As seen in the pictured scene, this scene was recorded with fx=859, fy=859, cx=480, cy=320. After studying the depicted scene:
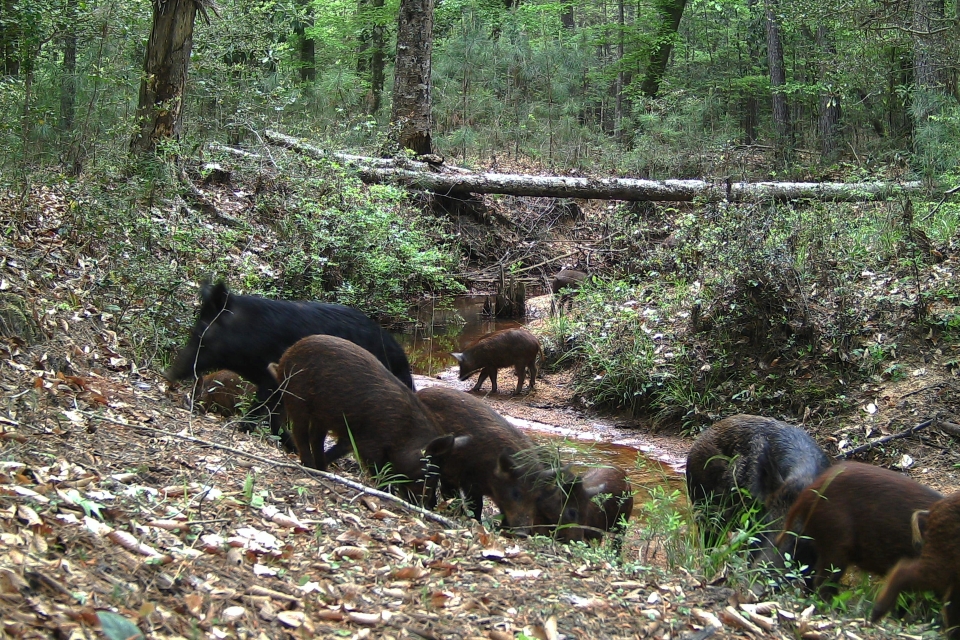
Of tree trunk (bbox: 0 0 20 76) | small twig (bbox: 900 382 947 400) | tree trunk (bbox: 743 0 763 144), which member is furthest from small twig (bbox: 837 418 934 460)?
tree trunk (bbox: 743 0 763 144)

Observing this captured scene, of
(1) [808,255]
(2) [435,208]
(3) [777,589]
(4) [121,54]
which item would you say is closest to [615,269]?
(2) [435,208]

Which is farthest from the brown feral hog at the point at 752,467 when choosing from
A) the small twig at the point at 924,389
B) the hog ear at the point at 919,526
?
the small twig at the point at 924,389

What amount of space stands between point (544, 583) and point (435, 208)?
12855 mm

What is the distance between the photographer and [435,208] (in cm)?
1661

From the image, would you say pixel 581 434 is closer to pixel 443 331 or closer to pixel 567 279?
pixel 443 331

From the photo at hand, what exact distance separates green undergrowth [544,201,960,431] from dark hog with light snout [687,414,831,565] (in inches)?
102

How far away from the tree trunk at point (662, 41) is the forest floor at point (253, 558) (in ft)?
69.7

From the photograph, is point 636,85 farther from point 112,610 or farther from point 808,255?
point 112,610

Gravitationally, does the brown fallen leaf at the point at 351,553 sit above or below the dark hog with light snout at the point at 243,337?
below

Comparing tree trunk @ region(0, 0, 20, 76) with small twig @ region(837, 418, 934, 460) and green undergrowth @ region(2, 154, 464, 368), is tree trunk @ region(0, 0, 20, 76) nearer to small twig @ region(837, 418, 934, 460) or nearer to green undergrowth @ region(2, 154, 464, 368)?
green undergrowth @ region(2, 154, 464, 368)

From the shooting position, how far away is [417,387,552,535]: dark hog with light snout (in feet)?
20.0

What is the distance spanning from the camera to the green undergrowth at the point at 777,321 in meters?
8.85

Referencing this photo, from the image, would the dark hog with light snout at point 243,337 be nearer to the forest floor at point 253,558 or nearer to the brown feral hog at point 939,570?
the forest floor at point 253,558

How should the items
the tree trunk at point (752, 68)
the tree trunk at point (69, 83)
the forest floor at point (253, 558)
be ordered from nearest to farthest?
the forest floor at point (253, 558)
the tree trunk at point (69, 83)
the tree trunk at point (752, 68)
